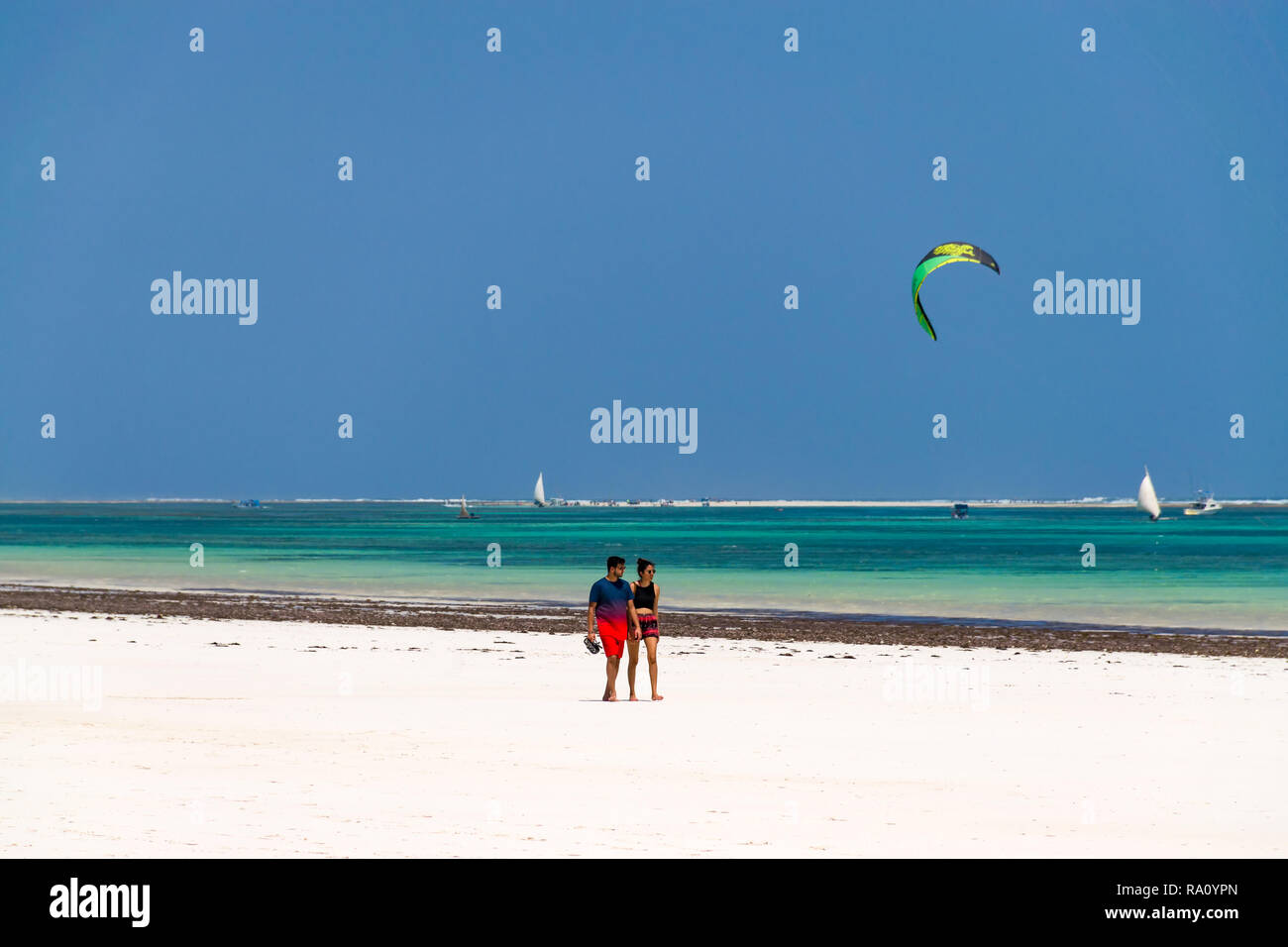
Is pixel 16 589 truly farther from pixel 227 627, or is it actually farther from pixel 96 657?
pixel 96 657

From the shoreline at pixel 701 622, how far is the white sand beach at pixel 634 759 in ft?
16.1

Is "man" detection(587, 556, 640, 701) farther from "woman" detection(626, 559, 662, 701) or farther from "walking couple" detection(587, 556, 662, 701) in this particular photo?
"woman" detection(626, 559, 662, 701)

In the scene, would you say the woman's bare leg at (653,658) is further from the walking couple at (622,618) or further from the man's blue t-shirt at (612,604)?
the man's blue t-shirt at (612,604)

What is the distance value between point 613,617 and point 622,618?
120mm

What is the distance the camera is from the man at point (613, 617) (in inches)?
663

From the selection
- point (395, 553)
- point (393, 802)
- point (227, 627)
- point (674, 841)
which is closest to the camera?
point (674, 841)


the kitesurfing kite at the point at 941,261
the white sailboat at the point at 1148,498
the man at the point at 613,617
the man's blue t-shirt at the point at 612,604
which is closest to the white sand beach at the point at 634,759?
the man at the point at 613,617

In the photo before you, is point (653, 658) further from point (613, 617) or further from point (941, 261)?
point (941, 261)

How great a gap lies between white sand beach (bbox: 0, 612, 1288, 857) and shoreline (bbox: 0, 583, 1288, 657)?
4.90 metres

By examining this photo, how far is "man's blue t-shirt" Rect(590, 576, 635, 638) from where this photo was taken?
1694 centimetres

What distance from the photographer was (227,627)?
2866cm

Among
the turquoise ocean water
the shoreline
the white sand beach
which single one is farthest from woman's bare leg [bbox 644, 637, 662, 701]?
the turquoise ocean water

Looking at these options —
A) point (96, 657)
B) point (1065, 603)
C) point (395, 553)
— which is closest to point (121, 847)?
point (96, 657)
